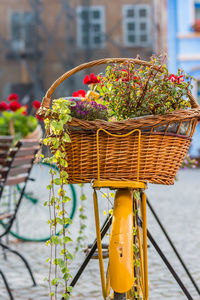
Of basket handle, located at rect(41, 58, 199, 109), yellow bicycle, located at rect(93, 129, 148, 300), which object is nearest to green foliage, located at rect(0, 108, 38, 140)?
basket handle, located at rect(41, 58, 199, 109)

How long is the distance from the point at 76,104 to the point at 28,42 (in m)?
20.4

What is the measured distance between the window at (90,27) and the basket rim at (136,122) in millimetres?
20115

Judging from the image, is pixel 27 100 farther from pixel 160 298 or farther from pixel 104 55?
pixel 160 298

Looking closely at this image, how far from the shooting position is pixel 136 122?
241cm


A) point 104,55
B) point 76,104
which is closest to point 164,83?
point 76,104

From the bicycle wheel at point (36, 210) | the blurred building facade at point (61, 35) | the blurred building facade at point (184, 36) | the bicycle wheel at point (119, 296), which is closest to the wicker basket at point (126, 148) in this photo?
the bicycle wheel at point (119, 296)

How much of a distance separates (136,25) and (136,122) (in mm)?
20362

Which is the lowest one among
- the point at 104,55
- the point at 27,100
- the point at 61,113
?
the point at 27,100

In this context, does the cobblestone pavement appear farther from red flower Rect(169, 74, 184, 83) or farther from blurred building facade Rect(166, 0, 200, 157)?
blurred building facade Rect(166, 0, 200, 157)

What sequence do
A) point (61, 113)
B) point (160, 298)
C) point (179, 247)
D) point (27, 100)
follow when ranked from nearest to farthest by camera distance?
point (61, 113) → point (160, 298) → point (179, 247) → point (27, 100)

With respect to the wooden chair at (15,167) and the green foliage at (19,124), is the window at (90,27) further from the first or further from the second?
the wooden chair at (15,167)

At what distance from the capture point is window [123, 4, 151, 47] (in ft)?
72.8

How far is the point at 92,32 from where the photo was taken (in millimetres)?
22422

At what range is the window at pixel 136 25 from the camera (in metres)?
22.2
